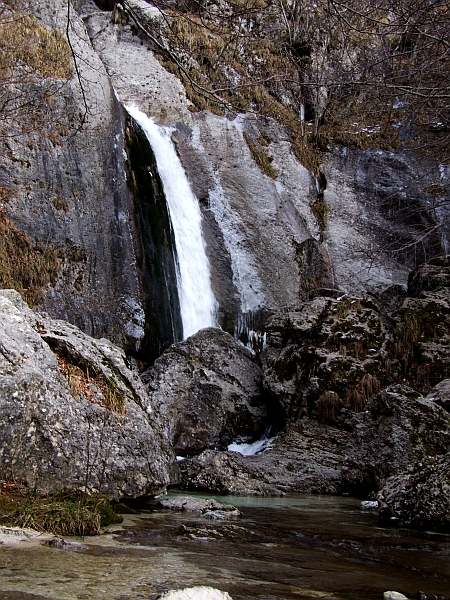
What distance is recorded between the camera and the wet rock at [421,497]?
4.98 m

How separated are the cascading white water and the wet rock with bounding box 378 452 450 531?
8660 mm

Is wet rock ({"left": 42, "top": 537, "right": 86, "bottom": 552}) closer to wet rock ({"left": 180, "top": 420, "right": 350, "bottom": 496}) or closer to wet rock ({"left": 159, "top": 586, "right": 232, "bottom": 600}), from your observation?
wet rock ({"left": 159, "top": 586, "right": 232, "bottom": 600})

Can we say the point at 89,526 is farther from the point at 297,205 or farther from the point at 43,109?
the point at 297,205

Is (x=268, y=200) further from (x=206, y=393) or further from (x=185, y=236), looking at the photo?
(x=206, y=393)

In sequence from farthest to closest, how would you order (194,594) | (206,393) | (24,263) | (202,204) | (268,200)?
(268,200)
(202,204)
(24,263)
(206,393)
(194,594)

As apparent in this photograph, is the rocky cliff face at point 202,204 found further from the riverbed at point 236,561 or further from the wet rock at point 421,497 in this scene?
the riverbed at point 236,561

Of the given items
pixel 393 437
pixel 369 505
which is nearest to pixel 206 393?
pixel 393 437

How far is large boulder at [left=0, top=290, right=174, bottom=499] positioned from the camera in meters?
4.53

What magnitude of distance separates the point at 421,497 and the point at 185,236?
11277 millimetres

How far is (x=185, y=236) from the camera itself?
15.5 m

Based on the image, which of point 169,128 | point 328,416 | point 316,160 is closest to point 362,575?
point 328,416

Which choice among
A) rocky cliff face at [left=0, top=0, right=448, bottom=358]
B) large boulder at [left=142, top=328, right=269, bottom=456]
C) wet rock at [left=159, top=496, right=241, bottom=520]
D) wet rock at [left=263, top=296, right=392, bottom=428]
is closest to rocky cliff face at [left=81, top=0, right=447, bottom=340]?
rocky cliff face at [left=0, top=0, right=448, bottom=358]

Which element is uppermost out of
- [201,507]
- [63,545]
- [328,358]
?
[328,358]

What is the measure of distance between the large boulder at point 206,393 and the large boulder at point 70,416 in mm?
4340
